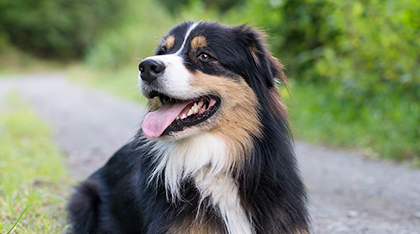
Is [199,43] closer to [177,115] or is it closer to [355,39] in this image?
[177,115]

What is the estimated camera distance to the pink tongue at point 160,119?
8.97 feet

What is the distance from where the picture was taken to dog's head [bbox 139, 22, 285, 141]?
2719 mm

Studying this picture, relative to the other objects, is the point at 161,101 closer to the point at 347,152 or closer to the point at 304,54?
the point at 347,152

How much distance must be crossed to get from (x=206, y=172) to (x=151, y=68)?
30.9 inches

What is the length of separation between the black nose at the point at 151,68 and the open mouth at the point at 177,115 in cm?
17

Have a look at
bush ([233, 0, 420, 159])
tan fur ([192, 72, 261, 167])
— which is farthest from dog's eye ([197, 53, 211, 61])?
bush ([233, 0, 420, 159])

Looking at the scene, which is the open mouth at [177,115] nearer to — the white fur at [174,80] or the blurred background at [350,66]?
the white fur at [174,80]

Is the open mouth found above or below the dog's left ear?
below

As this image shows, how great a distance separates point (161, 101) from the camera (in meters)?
3.00

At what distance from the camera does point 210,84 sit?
2771mm

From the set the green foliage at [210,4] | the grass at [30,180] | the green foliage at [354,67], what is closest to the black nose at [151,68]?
the grass at [30,180]

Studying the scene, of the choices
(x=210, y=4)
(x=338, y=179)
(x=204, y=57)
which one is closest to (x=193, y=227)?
(x=204, y=57)

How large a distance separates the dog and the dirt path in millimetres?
966

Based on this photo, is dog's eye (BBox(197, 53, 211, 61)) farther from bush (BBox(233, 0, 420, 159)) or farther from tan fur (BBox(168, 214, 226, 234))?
bush (BBox(233, 0, 420, 159))
